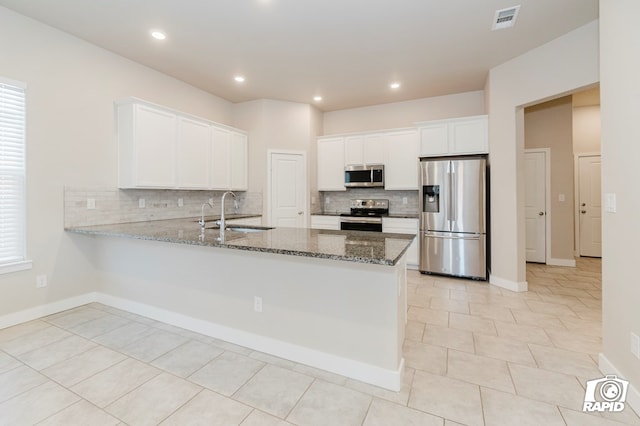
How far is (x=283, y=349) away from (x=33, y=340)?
7.23 ft

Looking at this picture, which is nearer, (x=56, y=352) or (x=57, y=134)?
(x=56, y=352)

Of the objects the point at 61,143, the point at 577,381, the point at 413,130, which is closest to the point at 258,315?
the point at 577,381

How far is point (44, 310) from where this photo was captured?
305 centimetres

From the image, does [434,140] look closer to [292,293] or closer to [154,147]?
[292,293]

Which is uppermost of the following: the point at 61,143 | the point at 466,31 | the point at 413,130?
the point at 466,31

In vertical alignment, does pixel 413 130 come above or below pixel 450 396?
above

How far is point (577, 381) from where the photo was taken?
1.95m

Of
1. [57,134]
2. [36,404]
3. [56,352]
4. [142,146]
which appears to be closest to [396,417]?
[36,404]

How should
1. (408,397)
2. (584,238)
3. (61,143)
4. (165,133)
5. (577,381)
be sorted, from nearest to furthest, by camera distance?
(408,397), (577,381), (61,143), (165,133), (584,238)

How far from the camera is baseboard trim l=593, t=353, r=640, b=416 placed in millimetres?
1666

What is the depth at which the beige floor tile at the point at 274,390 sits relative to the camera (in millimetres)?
1728

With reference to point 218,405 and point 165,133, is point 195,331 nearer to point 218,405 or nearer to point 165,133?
point 218,405

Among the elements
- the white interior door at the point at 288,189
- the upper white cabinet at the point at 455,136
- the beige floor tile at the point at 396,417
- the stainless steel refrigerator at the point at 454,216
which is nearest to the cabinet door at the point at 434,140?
the upper white cabinet at the point at 455,136

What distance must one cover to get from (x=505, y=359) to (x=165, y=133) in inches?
172
